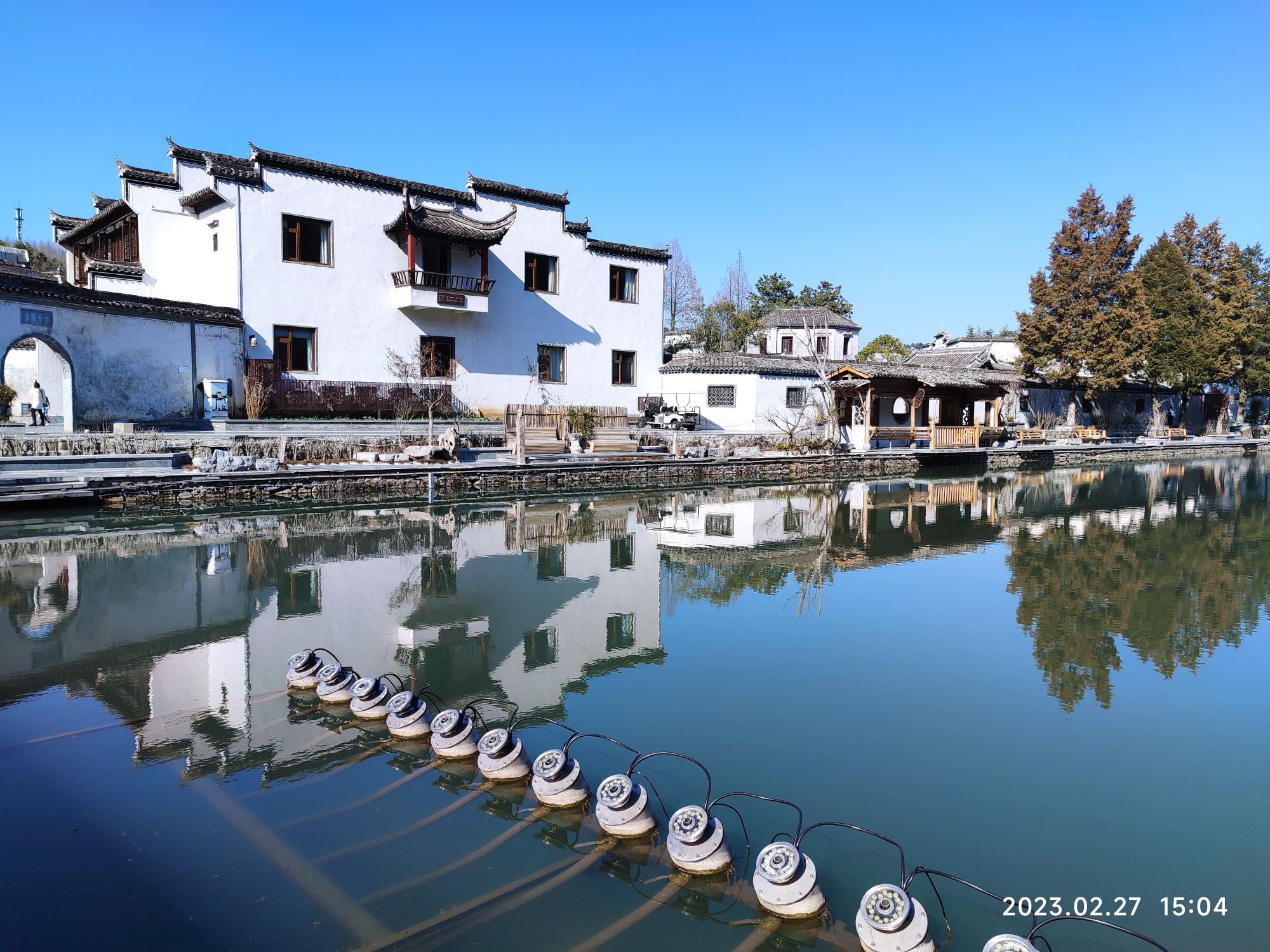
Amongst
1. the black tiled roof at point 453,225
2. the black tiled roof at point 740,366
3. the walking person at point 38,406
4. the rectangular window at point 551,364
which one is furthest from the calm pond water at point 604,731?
the black tiled roof at point 740,366

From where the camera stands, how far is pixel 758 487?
20.2 m

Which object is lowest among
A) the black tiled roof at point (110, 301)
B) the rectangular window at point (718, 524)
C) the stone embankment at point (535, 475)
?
the rectangular window at point (718, 524)

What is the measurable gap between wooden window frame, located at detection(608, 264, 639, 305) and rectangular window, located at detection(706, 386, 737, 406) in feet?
12.7

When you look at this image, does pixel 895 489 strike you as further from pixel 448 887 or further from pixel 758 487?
pixel 448 887

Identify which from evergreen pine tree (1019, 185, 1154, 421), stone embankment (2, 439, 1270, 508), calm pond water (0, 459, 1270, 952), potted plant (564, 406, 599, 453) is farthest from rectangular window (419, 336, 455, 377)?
evergreen pine tree (1019, 185, 1154, 421)

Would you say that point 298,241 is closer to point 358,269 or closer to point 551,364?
point 358,269

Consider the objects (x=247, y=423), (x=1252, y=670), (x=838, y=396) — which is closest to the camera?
(x=1252, y=670)

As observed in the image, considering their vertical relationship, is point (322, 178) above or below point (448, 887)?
above

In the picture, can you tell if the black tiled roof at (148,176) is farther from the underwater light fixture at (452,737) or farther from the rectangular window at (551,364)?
the underwater light fixture at (452,737)

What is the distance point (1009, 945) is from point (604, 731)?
2.92 metres

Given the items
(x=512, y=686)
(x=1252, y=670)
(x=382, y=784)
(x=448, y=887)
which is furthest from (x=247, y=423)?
(x=1252, y=670)

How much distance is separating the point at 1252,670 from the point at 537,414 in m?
16.4

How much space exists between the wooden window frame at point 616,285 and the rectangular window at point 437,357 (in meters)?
5.94

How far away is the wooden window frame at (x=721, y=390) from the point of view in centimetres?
2750
